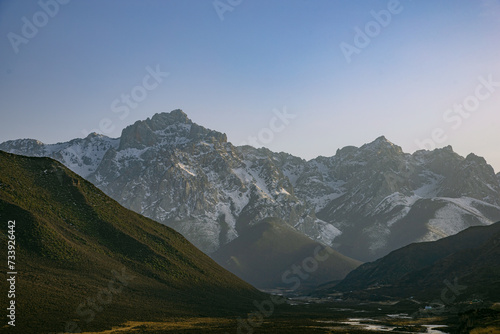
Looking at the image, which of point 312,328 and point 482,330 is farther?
point 312,328

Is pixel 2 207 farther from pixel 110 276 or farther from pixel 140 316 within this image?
pixel 140 316

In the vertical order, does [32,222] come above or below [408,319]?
above

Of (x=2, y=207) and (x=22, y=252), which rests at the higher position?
(x=2, y=207)

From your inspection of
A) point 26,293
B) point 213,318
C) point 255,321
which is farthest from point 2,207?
point 255,321

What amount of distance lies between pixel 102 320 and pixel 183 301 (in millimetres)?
57539

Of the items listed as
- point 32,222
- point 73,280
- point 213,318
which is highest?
point 32,222

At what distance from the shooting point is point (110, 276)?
7451 inches

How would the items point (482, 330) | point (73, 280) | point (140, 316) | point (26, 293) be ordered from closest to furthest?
point (482, 330), point (26, 293), point (140, 316), point (73, 280)

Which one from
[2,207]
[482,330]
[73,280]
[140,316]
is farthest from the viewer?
[2,207]

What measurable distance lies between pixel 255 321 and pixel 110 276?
62.6 m

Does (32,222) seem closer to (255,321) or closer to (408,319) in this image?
(255,321)

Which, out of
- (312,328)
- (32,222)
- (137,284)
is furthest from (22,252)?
(312,328)

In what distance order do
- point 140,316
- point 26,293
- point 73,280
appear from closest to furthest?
point 26,293
point 140,316
point 73,280

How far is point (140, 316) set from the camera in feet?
526
